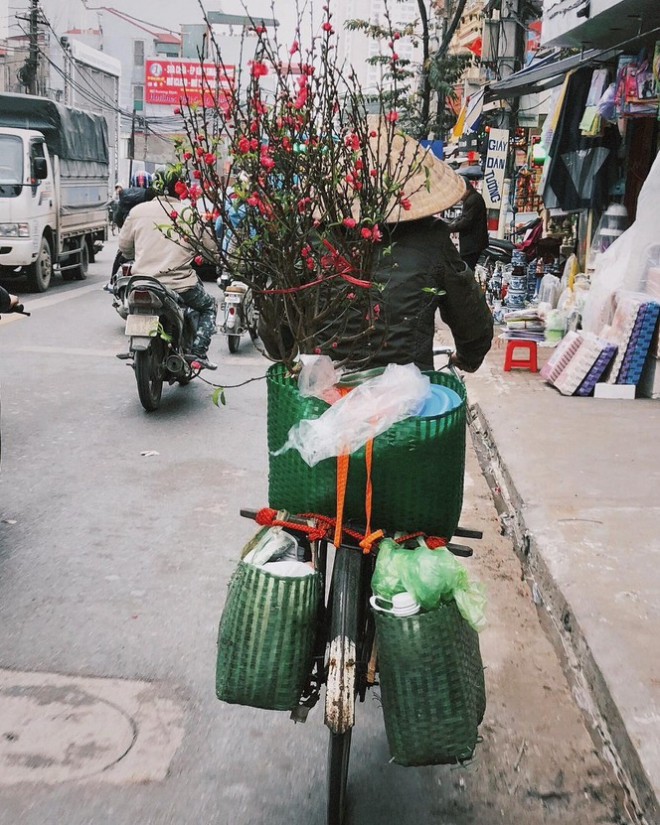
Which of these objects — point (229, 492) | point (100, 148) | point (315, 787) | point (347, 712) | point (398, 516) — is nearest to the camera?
point (347, 712)

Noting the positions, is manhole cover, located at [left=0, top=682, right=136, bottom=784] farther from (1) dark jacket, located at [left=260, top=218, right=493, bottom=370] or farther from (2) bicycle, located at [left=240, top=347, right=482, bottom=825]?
(1) dark jacket, located at [left=260, top=218, right=493, bottom=370]

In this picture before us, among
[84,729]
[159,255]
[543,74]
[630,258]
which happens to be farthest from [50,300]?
[84,729]

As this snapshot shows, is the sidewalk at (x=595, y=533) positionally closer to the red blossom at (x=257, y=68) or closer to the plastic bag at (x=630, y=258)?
the plastic bag at (x=630, y=258)

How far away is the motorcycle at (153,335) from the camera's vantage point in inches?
283

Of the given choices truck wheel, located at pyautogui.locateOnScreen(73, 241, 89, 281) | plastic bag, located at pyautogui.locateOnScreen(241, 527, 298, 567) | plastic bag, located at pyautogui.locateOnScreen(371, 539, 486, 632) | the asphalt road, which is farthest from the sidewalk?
truck wheel, located at pyautogui.locateOnScreen(73, 241, 89, 281)

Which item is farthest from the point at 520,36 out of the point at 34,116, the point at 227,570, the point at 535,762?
the point at 535,762

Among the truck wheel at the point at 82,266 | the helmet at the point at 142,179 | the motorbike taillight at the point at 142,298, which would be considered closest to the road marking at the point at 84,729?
the motorbike taillight at the point at 142,298

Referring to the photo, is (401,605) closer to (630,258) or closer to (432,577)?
(432,577)

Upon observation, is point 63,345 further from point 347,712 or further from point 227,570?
point 347,712

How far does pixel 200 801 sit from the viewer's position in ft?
8.98

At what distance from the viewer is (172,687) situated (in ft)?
11.2

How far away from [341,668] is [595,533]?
2620mm

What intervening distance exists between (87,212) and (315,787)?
16.6 metres

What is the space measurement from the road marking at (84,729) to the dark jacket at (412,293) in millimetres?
1336
